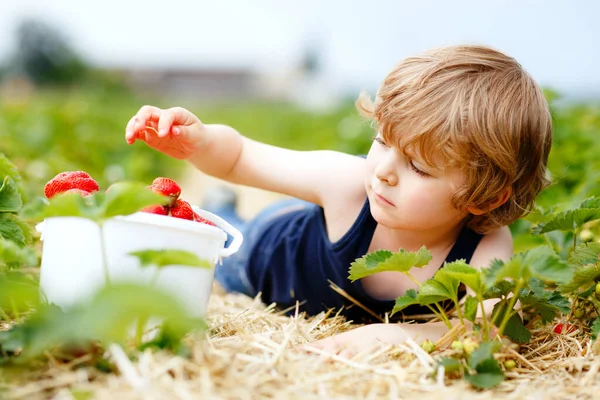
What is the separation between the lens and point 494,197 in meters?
1.95

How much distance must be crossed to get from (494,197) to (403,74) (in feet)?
A: 1.50

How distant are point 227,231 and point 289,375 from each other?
0.55 m

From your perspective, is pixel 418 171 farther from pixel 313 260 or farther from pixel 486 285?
pixel 313 260

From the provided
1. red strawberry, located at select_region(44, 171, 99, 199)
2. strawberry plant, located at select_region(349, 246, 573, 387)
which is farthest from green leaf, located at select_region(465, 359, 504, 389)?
red strawberry, located at select_region(44, 171, 99, 199)

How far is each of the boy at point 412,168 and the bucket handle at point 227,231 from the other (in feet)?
0.84

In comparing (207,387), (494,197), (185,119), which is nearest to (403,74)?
(494,197)

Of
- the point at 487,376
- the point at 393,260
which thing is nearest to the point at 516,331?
the point at 487,376

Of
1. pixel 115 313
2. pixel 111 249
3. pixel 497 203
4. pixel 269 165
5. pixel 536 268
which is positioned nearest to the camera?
pixel 115 313

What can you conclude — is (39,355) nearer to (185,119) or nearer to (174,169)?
(185,119)

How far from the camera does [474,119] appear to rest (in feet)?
5.90

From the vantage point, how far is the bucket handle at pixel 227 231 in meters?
1.63

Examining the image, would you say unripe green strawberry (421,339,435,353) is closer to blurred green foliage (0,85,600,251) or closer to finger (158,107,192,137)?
blurred green foliage (0,85,600,251)

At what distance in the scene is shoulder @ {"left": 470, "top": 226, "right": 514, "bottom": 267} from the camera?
82.4 inches

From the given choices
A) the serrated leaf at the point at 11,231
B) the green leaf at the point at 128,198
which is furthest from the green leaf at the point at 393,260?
the serrated leaf at the point at 11,231
